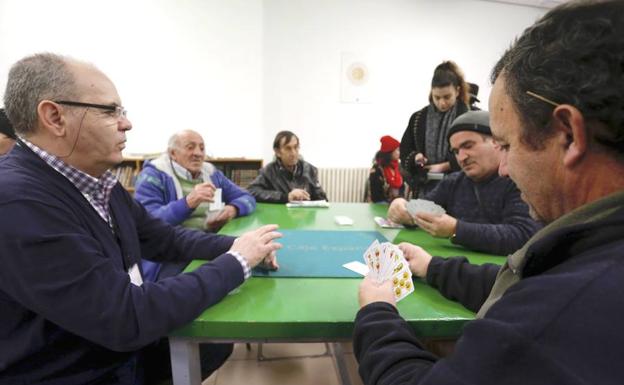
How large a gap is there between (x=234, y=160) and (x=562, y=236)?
397 cm

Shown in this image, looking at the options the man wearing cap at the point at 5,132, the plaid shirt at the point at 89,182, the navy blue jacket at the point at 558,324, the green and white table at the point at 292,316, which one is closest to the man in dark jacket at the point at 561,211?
the navy blue jacket at the point at 558,324

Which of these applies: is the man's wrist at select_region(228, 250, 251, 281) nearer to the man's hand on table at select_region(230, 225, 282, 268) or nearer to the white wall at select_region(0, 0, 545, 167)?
the man's hand on table at select_region(230, 225, 282, 268)

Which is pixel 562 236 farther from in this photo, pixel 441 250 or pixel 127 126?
pixel 127 126

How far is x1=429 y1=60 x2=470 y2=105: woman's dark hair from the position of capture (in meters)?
2.55

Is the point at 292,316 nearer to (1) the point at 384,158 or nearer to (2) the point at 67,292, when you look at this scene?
(2) the point at 67,292

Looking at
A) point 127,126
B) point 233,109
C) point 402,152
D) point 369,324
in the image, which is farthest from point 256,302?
point 233,109

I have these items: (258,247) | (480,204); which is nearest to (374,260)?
(258,247)

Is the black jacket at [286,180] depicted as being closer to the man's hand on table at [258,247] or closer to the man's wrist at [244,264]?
the man's hand on table at [258,247]

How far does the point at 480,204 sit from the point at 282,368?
154cm

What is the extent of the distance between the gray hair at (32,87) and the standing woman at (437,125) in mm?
2121

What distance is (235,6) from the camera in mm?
4094

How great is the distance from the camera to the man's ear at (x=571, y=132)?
457mm

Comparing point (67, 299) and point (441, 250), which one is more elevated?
point (67, 299)

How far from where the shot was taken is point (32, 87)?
890mm
